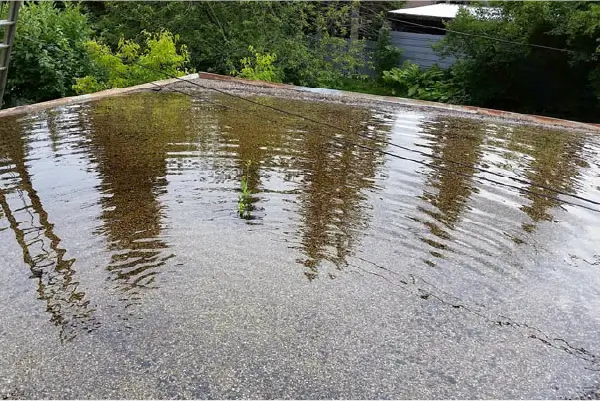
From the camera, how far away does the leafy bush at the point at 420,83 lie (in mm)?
12734

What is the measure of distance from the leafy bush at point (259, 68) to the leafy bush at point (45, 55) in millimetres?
3095

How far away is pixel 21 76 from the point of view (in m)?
7.73

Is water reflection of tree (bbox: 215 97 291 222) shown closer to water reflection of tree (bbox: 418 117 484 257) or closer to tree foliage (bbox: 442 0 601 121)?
water reflection of tree (bbox: 418 117 484 257)

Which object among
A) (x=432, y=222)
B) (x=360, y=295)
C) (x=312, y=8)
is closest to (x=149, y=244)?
(x=360, y=295)

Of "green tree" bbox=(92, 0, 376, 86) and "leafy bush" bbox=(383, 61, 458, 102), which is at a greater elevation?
"green tree" bbox=(92, 0, 376, 86)

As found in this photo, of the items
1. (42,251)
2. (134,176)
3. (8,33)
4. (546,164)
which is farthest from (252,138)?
(8,33)

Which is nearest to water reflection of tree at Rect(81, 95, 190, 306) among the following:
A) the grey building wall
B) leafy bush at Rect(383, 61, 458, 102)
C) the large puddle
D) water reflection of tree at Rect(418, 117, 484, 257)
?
the large puddle

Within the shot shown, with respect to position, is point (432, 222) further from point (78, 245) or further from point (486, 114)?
point (486, 114)

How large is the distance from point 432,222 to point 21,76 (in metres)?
6.54

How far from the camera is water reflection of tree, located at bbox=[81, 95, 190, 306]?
3.28 metres

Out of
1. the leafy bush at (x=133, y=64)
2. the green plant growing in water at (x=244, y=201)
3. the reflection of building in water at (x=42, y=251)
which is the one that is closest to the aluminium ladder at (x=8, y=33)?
the reflection of building in water at (x=42, y=251)

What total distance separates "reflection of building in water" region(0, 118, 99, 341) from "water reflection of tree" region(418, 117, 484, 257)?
89.5 inches

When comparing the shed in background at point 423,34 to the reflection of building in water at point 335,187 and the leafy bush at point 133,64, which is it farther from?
the reflection of building in water at point 335,187

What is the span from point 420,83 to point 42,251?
38.7ft
